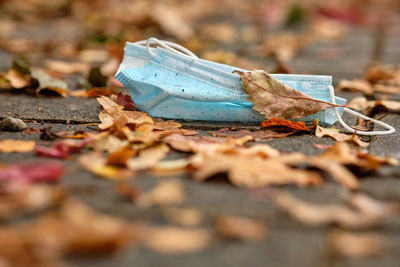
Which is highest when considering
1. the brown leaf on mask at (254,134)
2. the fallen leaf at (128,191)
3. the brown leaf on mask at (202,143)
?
the brown leaf on mask at (254,134)

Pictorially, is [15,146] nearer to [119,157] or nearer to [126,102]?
[119,157]

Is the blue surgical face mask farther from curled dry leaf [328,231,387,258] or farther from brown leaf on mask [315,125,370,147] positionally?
curled dry leaf [328,231,387,258]

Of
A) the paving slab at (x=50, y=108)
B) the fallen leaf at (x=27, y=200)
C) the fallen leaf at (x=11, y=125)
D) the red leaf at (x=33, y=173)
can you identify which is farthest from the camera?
the paving slab at (x=50, y=108)

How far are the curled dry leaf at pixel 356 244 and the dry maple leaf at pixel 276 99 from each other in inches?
29.7

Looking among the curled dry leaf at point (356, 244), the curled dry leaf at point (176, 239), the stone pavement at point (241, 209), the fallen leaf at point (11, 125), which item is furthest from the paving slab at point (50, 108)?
the curled dry leaf at point (356, 244)

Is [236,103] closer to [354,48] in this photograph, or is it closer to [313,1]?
[354,48]

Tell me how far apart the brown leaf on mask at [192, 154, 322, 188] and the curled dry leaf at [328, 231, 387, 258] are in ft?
0.78

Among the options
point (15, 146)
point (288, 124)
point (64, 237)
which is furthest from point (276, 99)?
point (64, 237)

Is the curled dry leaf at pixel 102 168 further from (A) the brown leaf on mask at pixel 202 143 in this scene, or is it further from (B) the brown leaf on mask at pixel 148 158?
(A) the brown leaf on mask at pixel 202 143

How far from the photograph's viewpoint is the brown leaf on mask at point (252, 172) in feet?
4.06

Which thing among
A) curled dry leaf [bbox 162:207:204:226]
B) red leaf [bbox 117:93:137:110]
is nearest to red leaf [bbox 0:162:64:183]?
curled dry leaf [bbox 162:207:204:226]

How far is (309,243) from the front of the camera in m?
1.00

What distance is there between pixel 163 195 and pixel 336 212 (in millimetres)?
402

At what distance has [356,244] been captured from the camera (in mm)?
996
